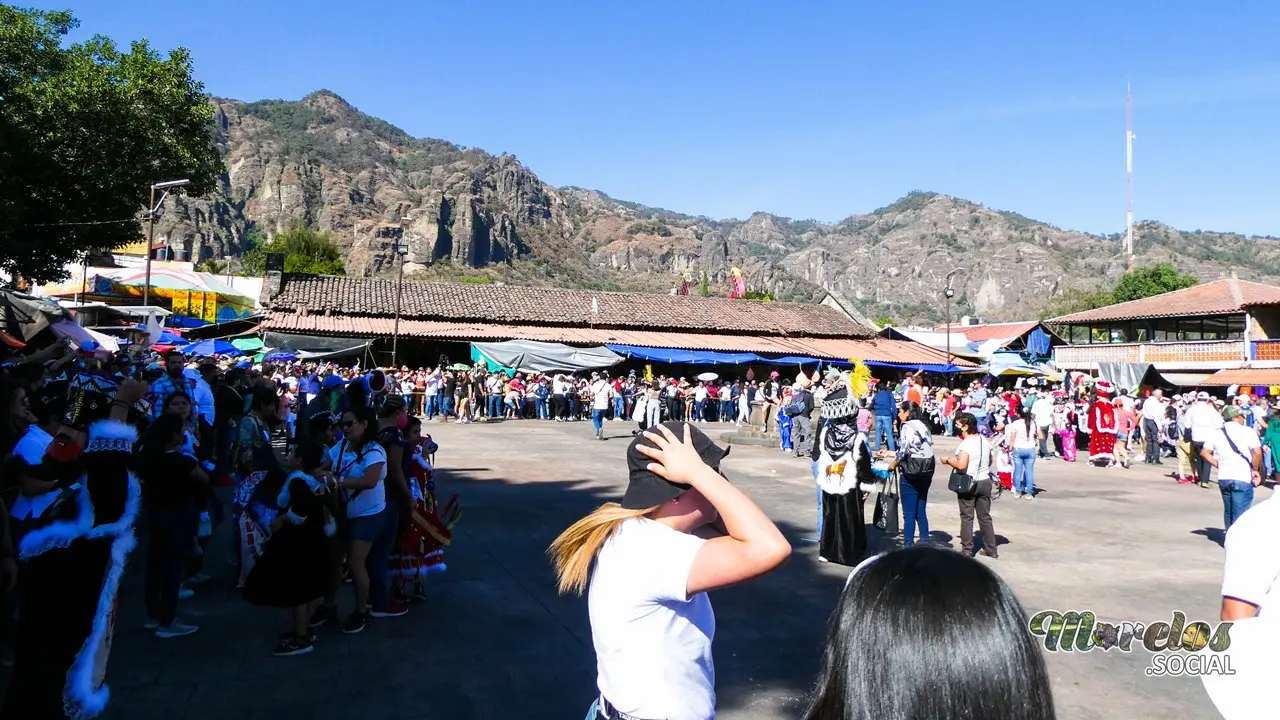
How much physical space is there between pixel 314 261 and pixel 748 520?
67.6m

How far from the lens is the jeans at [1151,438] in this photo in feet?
58.0

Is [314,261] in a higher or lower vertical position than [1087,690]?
higher

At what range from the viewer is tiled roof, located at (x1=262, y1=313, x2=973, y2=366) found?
28.8 metres

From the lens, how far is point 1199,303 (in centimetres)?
3703

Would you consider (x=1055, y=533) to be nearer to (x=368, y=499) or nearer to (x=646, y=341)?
(x=368, y=499)

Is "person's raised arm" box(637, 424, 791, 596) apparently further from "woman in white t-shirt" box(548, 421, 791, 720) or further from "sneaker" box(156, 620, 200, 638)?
"sneaker" box(156, 620, 200, 638)

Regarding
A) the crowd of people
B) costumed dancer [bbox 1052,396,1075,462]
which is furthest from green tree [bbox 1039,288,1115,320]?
the crowd of people

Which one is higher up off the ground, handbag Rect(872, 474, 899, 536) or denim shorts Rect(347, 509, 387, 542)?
denim shorts Rect(347, 509, 387, 542)

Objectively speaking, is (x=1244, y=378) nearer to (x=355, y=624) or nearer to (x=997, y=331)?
(x=997, y=331)

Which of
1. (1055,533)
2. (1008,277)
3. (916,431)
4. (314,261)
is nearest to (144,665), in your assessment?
(916,431)

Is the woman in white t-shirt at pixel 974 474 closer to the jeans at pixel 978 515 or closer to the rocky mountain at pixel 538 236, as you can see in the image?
the jeans at pixel 978 515

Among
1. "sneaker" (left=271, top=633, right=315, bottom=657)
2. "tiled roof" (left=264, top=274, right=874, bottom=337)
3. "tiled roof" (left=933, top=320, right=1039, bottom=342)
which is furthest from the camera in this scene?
"tiled roof" (left=933, top=320, right=1039, bottom=342)

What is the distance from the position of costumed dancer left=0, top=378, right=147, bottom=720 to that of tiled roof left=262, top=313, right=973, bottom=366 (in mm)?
25353

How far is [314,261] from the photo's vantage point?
63.6 metres
